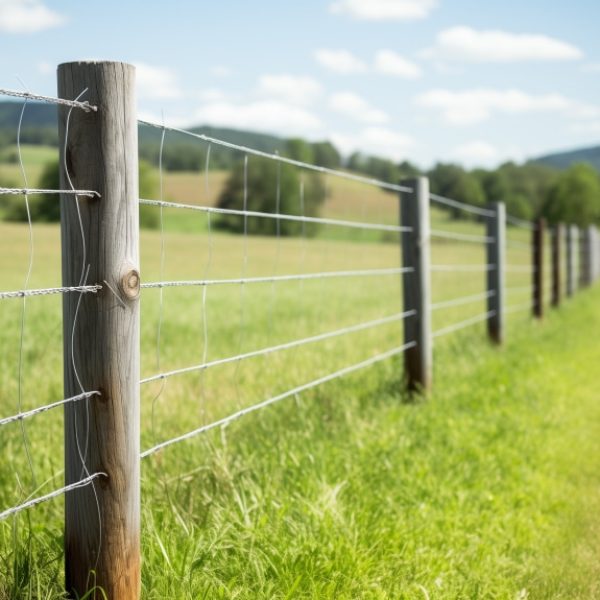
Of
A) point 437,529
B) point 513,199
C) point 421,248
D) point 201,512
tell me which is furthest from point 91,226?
point 513,199

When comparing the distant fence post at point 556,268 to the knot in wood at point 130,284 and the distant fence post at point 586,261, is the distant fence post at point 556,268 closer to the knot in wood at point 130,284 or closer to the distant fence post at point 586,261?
the distant fence post at point 586,261

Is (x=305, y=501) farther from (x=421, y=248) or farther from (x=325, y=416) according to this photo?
(x=421, y=248)

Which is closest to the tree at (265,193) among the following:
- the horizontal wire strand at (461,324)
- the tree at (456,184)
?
the tree at (456,184)

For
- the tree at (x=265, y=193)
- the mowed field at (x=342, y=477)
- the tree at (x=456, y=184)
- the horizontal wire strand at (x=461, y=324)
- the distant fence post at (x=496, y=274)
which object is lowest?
the mowed field at (x=342, y=477)

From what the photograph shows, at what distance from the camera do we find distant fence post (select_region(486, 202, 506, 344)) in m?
8.41

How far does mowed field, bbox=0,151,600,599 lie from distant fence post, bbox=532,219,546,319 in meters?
2.70

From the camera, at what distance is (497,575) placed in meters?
3.13

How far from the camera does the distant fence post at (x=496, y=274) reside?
8.41 meters

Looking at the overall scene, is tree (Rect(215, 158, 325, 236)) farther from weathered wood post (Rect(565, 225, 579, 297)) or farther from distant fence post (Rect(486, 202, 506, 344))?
distant fence post (Rect(486, 202, 506, 344))

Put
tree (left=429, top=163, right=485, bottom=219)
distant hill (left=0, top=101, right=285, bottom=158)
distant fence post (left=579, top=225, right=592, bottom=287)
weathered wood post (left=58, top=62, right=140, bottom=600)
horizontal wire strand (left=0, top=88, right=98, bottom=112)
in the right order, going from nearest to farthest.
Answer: horizontal wire strand (left=0, top=88, right=98, bottom=112)
weathered wood post (left=58, top=62, right=140, bottom=600)
distant fence post (left=579, top=225, right=592, bottom=287)
distant hill (left=0, top=101, right=285, bottom=158)
tree (left=429, top=163, right=485, bottom=219)

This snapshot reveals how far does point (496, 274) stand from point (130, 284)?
21.6ft

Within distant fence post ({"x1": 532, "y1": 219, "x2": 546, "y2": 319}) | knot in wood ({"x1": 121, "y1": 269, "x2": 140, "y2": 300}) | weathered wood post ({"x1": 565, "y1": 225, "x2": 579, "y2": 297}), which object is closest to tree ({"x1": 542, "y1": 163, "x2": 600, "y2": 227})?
weathered wood post ({"x1": 565, "y1": 225, "x2": 579, "y2": 297})

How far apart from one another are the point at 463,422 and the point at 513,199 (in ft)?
337

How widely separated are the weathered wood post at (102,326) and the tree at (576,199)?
9035cm
